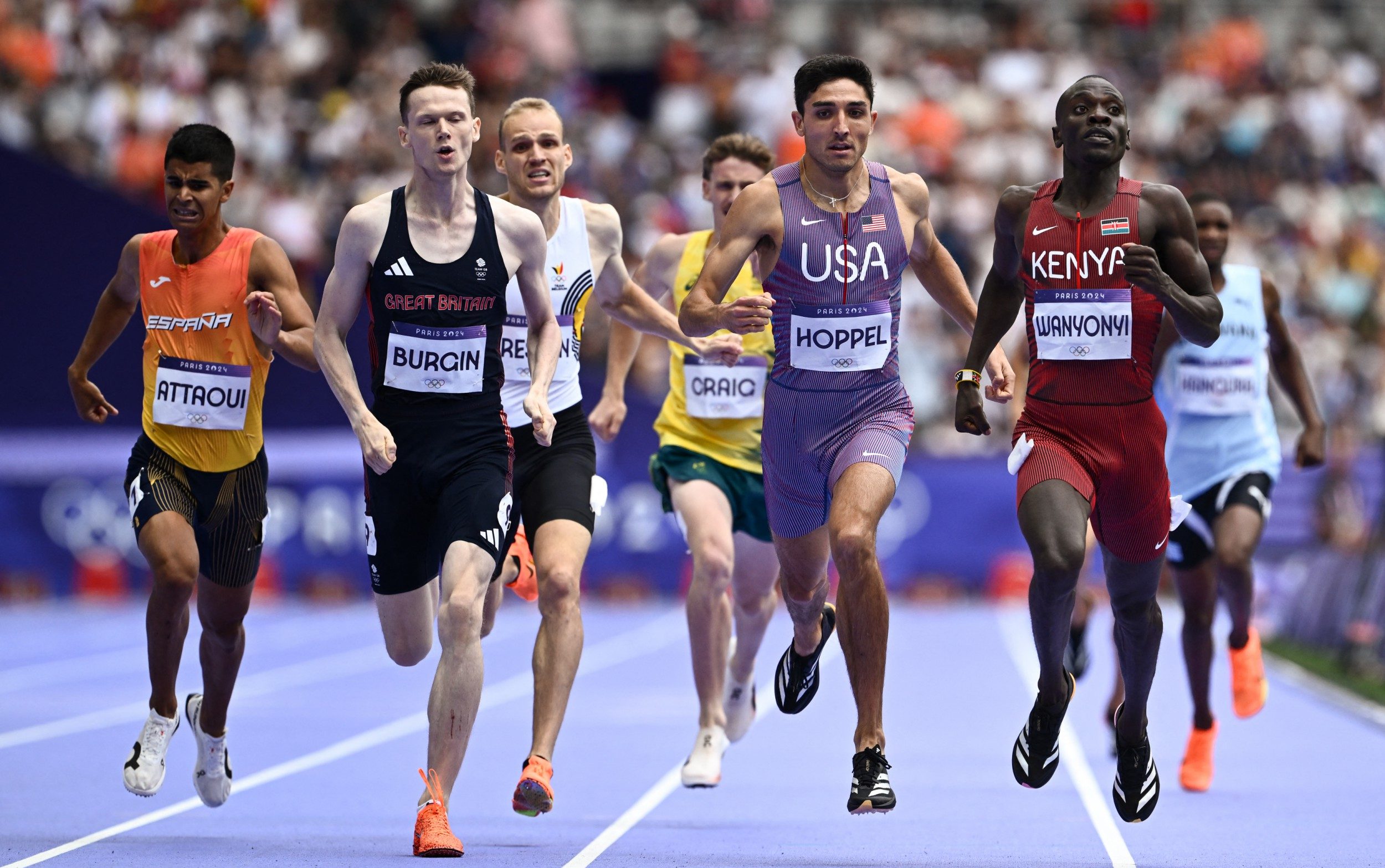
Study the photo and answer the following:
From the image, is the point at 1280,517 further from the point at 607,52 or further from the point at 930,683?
the point at 607,52

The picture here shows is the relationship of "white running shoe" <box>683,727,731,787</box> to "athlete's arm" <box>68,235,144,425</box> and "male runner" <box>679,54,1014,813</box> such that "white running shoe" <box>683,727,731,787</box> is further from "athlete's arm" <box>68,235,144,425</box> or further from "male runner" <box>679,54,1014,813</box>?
"athlete's arm" <box>68,235,144,425</box>

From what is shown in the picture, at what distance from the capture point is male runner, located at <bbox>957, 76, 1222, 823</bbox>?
6234mm

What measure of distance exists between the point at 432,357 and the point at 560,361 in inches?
46.8

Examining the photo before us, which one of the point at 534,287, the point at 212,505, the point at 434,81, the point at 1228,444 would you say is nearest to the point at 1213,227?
the point at 1228,444

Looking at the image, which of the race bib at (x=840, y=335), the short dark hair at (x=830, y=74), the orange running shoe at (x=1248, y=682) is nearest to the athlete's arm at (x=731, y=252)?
the race bib at (x=840, y=335)

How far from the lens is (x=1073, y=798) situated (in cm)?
799

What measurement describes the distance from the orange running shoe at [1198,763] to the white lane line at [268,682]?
5.36 m

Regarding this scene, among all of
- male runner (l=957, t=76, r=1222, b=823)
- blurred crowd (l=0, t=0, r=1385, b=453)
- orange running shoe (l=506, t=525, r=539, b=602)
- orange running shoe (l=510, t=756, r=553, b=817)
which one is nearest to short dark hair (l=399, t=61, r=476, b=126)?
orange running shoe (l=506, t=525, r=539, b=602)

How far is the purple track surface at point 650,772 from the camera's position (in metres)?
6.54

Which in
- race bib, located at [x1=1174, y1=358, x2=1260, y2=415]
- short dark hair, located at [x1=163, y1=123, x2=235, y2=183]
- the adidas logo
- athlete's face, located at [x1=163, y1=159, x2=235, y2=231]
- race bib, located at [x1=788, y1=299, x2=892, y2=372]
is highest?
short dark hair, located at [x1=163, y1=123, x2=235, y2=183]

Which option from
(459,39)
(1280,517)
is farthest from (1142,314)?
(459,39)

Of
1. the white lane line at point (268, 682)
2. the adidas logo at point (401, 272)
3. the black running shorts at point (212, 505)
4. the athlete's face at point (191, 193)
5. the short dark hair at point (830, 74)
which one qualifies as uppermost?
the short dark hair at point (830, 74)

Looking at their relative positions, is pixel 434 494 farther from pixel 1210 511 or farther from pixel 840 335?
pixel 1210 511

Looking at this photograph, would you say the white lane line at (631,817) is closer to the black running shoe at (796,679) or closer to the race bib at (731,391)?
the black running shoe at (796,679)
